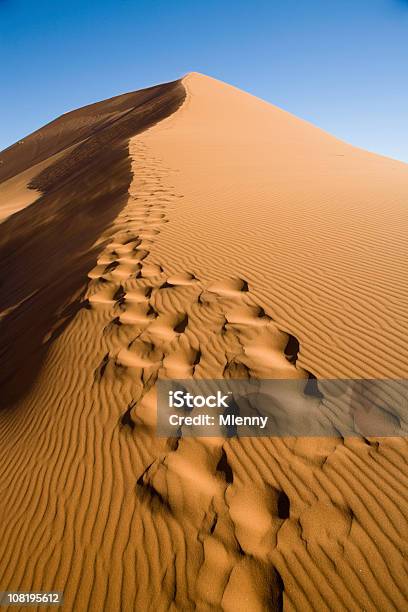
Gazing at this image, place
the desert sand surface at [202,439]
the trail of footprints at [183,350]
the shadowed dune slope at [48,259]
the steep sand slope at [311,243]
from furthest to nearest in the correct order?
the shadowed dune slope at [48,259] < the steep sand slope at [311,243] < the trail of footprints at [183,350] < the desert sand surface at [202,439]

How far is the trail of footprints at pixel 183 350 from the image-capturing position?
8.09 ft

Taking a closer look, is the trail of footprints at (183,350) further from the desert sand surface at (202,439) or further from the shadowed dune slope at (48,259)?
the shadowed dune slope at (48,259)

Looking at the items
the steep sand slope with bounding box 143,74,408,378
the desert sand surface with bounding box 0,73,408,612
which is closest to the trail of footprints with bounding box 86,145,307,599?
the desert sand surface with bounding box 0,73,408,612

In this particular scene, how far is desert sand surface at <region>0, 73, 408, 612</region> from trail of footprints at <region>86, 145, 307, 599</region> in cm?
2

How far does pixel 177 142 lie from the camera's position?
1437 centimetres

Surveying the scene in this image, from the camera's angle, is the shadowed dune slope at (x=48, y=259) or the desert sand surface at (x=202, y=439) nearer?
the desert sand surface at (x=202, y=439)

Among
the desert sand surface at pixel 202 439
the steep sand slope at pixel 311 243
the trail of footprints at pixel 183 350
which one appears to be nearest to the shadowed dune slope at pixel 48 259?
the desert sand surface at pixel 202 439

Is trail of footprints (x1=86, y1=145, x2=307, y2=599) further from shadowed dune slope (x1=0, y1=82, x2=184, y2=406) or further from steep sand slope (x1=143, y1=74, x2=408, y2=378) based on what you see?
shadowed dune slope (x1=0, y1=82, x2=184, y2=406)

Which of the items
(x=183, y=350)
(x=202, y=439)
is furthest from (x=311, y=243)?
(x=202, y=439)

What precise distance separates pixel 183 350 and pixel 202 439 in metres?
1.09

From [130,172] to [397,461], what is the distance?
10.6 meters

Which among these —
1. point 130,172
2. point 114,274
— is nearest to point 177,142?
point 130,172

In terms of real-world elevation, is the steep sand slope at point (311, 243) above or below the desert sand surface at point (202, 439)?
above

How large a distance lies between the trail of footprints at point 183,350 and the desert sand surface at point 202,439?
0.05 feet
